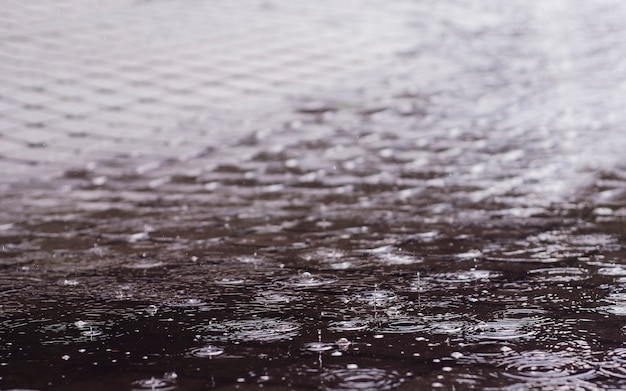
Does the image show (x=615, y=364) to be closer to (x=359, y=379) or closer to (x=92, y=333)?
(x=359, y=379)

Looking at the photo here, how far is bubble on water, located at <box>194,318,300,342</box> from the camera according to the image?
2.71 metres

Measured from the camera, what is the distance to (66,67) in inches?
352

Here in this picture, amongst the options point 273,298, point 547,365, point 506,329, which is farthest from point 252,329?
point 547,365

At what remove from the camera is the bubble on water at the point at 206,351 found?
2.58 m

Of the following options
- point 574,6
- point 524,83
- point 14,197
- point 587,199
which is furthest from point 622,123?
point 574,6

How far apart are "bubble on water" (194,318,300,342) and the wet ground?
0.01 m

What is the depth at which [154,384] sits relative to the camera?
2369 mm

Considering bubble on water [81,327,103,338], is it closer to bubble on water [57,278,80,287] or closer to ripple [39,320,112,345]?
ripple [39,320,112,345]

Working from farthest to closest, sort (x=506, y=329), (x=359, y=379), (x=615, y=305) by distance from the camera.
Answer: (x=615, y=305), (x=506, y=329), (x=359, y=379)

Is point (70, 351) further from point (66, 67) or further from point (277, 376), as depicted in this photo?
point (66, 67)

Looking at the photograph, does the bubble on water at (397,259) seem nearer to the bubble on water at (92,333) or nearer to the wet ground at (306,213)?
the wet ground at (306,213)

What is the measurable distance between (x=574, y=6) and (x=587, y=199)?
447 inches

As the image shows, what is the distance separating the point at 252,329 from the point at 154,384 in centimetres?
→ 48

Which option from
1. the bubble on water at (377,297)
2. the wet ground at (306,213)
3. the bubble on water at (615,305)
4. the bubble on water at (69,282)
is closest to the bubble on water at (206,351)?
the wet ground at (306,213)
